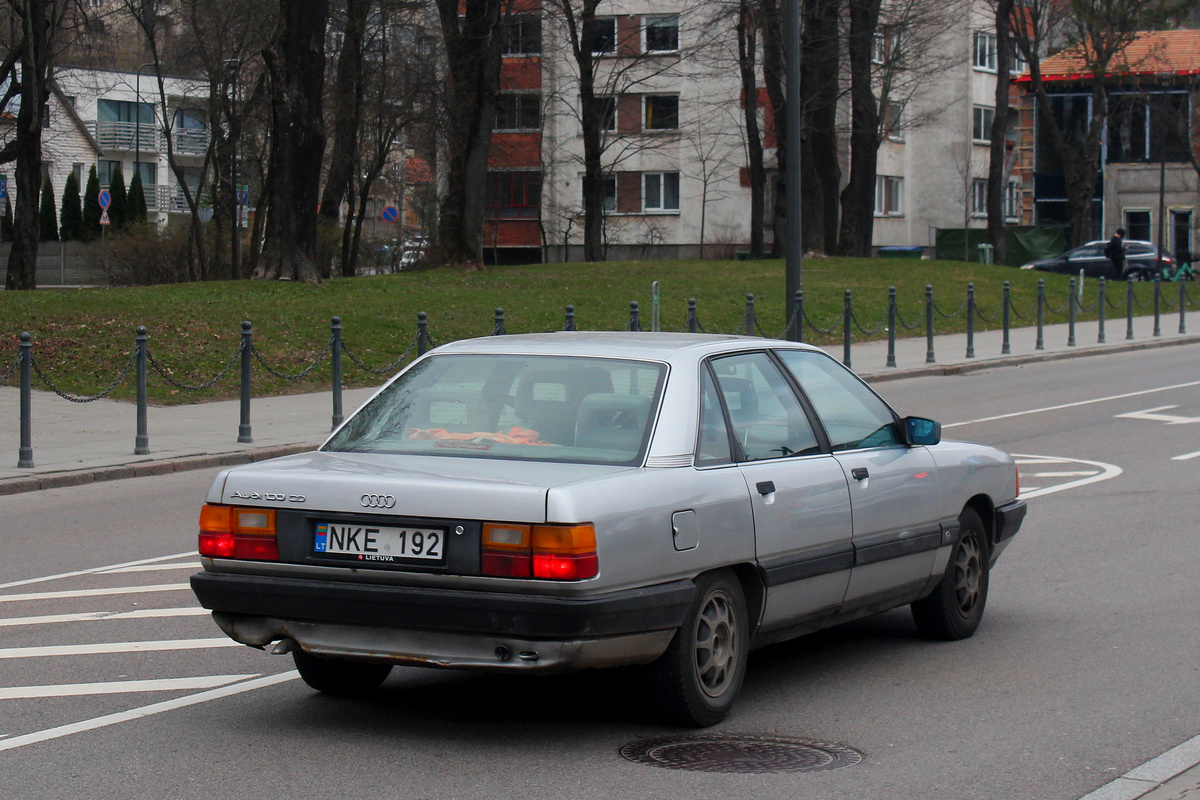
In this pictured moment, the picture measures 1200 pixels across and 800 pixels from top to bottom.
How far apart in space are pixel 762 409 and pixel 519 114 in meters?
62.9

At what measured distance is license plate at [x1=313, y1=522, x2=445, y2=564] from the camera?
5.14m

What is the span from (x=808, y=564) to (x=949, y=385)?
55.5 ft

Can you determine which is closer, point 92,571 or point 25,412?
point 92,571

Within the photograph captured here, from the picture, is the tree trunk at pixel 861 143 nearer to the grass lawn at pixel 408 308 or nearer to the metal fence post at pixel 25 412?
the grass lawn at pixel 408 308

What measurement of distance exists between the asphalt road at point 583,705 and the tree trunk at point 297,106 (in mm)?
18526

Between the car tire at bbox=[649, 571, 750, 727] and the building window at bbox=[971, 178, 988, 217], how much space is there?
67.8 metres

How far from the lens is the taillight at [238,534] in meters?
5.44

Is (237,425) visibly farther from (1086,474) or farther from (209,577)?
(209,577)

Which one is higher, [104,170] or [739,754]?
[104,170]

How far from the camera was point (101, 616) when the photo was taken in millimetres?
7746

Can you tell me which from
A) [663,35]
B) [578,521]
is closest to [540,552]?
[578,521]

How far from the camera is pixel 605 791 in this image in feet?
15.9

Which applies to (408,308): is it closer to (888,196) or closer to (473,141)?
(473,141)

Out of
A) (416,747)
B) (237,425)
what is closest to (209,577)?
(416,747)
